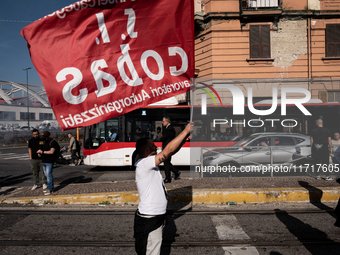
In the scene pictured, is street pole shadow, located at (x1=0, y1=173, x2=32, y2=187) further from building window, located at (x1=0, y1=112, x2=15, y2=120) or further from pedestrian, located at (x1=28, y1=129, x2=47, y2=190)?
building window, located at (x1=0, y1=112, x2=15, y2=120)

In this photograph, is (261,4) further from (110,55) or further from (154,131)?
(110,55)

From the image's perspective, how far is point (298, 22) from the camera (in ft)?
61.0

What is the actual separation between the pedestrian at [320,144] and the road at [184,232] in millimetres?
3922

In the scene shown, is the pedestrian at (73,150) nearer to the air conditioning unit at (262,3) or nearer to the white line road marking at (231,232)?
the white line road marking at (231,232)

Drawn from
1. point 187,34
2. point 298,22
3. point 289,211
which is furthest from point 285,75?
point 187,34

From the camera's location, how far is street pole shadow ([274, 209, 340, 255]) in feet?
13.7

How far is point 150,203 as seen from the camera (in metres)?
3.01

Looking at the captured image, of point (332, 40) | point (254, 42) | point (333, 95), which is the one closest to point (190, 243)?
point (254, 42)

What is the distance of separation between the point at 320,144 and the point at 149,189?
8.30 metres

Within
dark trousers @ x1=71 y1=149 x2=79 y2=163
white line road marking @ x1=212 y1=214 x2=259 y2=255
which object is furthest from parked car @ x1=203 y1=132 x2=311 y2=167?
dark trousers @ x1=71 y1=149 x2=79 y2=163

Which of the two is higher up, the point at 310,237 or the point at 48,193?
the point at 48,193

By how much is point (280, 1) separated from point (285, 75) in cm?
486

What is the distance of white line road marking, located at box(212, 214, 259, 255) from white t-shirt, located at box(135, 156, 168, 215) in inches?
69.9

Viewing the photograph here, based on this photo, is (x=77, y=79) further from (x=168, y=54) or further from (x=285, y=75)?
(x=285, y=75)
